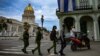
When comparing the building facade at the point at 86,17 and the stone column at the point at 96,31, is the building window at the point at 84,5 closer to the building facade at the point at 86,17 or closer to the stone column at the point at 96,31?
the building facade at the point at 86,17

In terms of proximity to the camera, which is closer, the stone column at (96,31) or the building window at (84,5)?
the stone column at (96,31)

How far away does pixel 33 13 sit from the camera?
116812 millimetres

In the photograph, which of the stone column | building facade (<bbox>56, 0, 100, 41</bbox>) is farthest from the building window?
the stone column

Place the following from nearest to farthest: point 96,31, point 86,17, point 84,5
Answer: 1. point 96,31
2. point 84,5
3. point 86,17

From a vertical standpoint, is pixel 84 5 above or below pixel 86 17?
above

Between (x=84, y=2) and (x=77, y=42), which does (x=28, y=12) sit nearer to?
(x=84, y=2)

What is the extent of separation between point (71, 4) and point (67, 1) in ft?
1.45

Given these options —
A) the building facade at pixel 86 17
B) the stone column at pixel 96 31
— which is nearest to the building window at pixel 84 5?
the building facade at pixel 86 17

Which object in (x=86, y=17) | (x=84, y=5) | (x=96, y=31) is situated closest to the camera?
(x=96, y=31)

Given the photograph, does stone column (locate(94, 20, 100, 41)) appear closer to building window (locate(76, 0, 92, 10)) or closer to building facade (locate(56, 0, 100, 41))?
building facade (locate(56, 0, 100, 41))

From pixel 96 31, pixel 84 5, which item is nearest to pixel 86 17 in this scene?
pixel 84 5

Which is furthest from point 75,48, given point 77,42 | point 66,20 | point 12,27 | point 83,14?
point 12,27

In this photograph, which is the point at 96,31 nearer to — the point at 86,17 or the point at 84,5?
the point at 86,17

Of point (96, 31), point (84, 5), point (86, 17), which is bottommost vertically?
point (96, 31)
